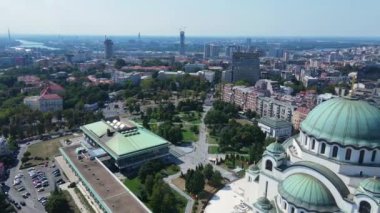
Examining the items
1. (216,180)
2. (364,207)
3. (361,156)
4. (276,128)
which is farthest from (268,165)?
(276,128)

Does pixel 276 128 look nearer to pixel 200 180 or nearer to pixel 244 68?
pixel 200 180

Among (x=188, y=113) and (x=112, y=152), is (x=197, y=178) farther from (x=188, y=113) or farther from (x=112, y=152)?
(x=188, y=113)

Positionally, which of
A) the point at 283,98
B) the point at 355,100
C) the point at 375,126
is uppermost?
the point at 355,100

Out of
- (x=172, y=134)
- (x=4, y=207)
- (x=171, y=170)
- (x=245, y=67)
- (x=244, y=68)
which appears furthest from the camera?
(x=244, y=68)

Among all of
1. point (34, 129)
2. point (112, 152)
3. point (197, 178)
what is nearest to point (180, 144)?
point (112, 152)

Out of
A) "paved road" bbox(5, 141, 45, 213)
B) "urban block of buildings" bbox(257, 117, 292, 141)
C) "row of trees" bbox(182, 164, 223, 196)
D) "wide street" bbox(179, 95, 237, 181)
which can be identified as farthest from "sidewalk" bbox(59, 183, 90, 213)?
"urban block of buildings" bbox(257, 117, 292, 141)
